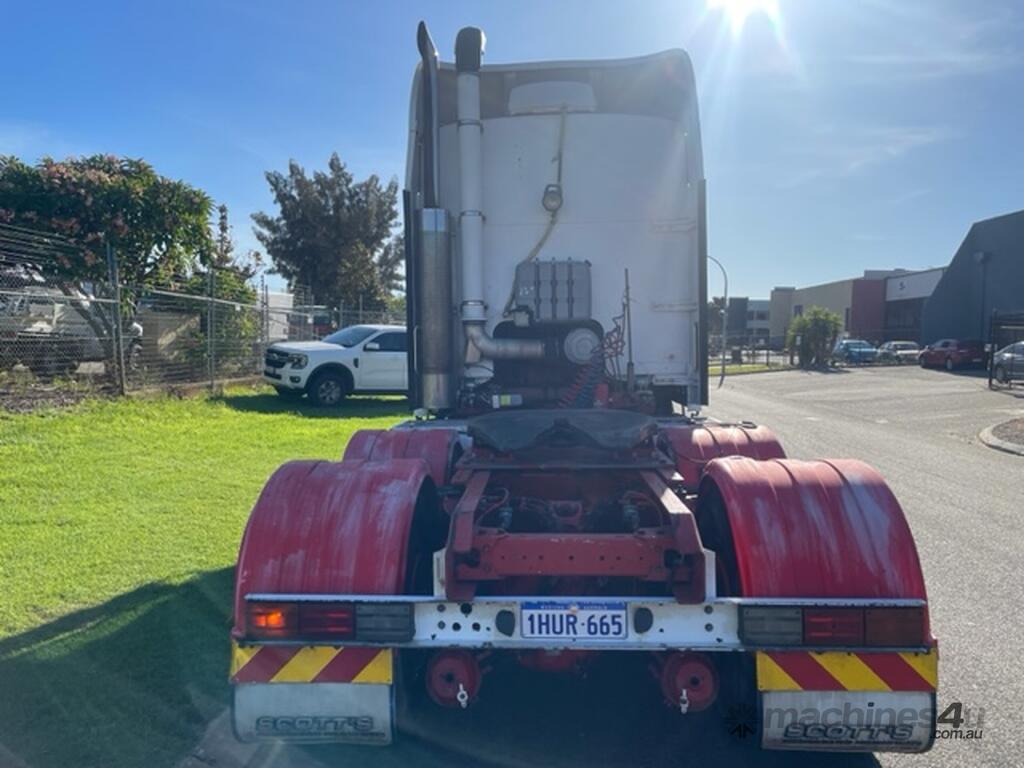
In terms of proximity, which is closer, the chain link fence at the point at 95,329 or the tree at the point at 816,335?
the chain link fence at the point at 95,329

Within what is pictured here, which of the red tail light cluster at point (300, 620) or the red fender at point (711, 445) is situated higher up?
the red fender at point (711, 445)

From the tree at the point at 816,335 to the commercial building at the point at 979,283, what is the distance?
8653mm

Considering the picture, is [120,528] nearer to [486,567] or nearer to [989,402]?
[486,567]

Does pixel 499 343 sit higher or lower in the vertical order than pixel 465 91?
lower

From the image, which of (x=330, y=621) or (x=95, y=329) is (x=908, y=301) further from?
(x=330, y=621)

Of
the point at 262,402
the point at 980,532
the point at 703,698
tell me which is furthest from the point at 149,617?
the point at 262,402

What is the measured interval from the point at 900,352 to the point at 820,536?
49.5m

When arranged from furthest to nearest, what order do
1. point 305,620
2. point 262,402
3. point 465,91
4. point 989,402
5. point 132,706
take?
point 989,402, point 262,402, point 465,91, point 132,706, point 305,620

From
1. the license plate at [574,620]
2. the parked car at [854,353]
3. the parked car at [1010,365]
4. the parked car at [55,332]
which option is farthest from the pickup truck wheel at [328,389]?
the parked car at [854,353]

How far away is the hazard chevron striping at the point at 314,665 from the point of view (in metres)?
2.83

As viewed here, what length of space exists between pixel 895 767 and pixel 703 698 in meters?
0.99

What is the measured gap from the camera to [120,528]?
19.6 ft

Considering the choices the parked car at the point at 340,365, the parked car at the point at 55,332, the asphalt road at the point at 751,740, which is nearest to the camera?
the asphalt road at the point at 751,740

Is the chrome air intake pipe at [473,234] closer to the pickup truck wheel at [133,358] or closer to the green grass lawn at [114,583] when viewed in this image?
the green grass lawn at [114,583]
